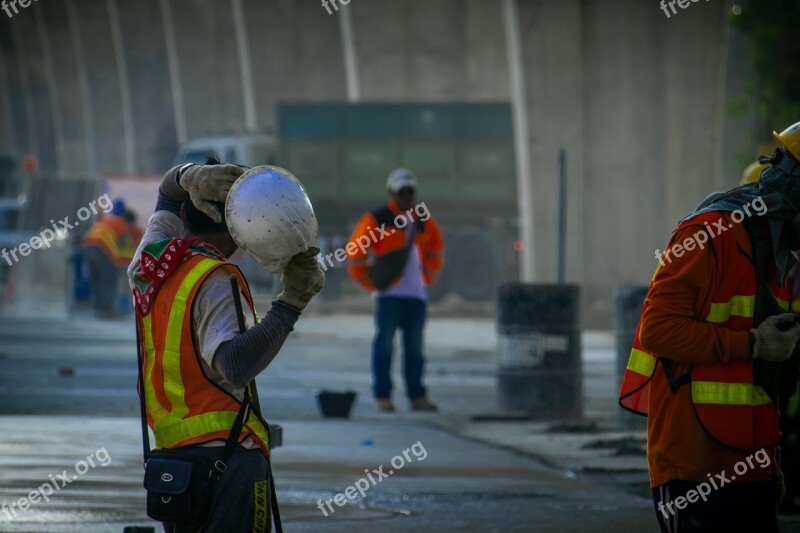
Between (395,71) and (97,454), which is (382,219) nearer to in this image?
(97,454)

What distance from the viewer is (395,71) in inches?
1700

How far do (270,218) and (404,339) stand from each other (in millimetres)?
9357

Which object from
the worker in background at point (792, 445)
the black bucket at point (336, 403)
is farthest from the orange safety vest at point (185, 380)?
the black bucket at point (336, 403)

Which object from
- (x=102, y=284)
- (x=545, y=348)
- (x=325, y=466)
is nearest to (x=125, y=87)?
(x=102, y=284)

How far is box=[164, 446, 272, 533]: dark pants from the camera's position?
15.5 feet

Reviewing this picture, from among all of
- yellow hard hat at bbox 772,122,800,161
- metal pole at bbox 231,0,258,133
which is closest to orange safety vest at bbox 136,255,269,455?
yellow hard hat at bbox 772,122,800,161

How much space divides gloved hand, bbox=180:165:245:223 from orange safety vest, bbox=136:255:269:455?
0.18 meters

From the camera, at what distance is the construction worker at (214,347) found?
15.3 ft

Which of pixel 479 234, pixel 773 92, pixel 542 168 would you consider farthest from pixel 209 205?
pixel 479 234

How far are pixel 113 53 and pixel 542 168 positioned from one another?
51.9 meters

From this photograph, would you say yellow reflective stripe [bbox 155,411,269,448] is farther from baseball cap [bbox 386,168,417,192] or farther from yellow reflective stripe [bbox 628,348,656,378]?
baseball cap [bbox 386,168,417,192]

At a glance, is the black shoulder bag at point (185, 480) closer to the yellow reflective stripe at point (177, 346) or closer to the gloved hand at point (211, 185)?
the yellow reflective stripe at point (177, 346)

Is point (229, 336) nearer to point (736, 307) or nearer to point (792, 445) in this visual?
point (736, 307)

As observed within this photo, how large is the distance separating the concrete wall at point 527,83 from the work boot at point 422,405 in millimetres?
13900
